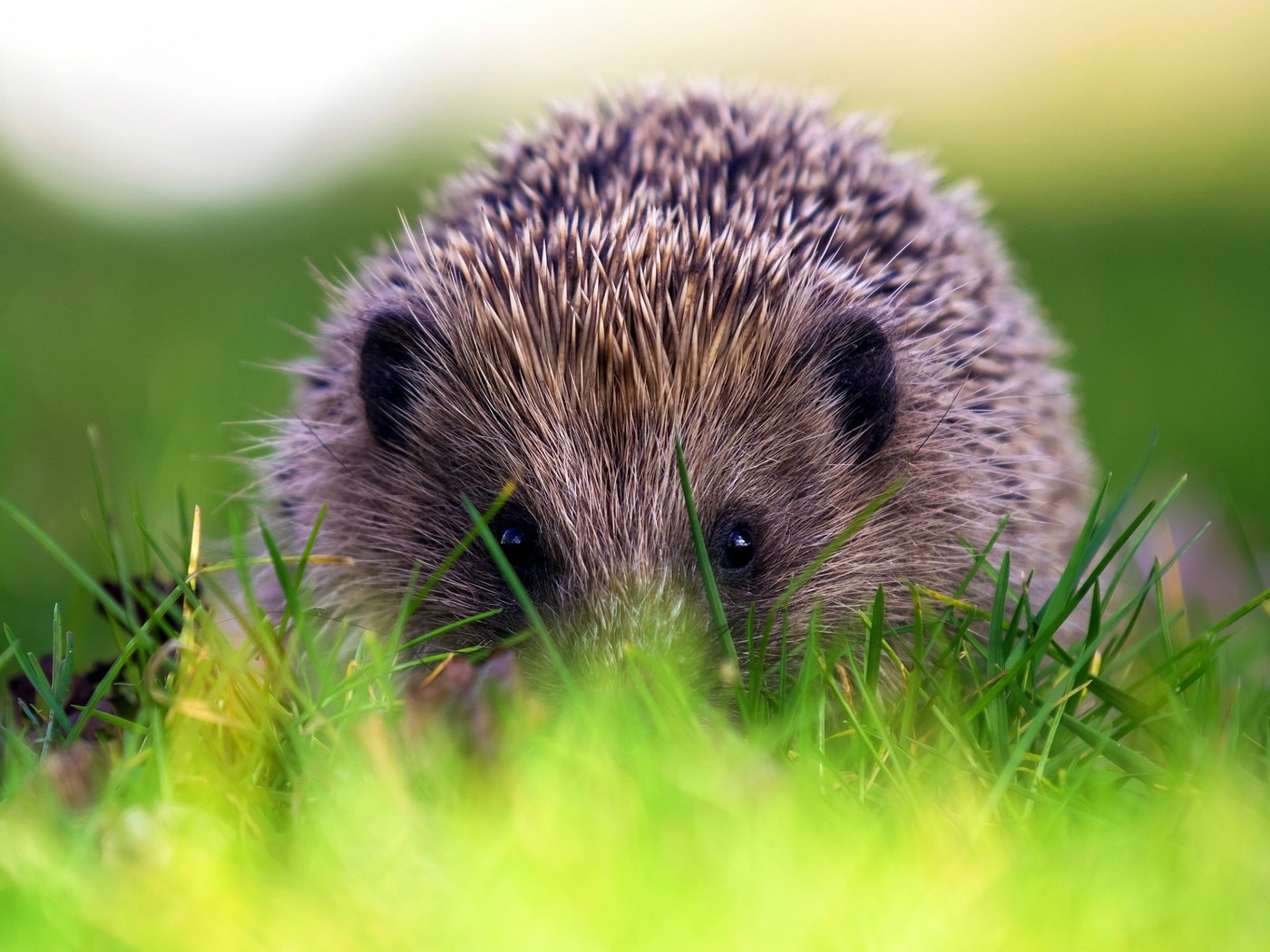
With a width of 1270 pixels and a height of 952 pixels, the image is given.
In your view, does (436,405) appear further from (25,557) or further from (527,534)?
(25,557)

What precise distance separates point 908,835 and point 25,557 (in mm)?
3564

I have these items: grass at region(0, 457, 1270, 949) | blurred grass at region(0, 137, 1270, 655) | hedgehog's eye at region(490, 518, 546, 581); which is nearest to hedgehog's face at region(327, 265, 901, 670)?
hedgehog's eye at region(490, 518, 546, 581)

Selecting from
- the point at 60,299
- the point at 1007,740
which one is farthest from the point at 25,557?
the point at 1007,740

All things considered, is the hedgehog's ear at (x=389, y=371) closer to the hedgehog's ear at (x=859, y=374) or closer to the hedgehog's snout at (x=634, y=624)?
the hedgehog's snout at (x=634, y=624)

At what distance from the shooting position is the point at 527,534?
2.88m

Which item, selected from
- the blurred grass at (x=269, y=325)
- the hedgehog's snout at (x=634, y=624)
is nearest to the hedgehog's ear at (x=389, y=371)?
the blurred grass at (x=269, y=325)

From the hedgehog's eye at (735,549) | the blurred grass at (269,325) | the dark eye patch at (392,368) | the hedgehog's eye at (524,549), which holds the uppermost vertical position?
the dark eye patch at (392,368)

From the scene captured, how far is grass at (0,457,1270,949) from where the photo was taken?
160 centimetres

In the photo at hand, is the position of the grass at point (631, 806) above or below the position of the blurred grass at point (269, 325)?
above

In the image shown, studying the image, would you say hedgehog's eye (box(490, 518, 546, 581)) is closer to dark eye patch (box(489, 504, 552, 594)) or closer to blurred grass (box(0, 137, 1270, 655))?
dark eye patch (box(489, 504, 552, 594))

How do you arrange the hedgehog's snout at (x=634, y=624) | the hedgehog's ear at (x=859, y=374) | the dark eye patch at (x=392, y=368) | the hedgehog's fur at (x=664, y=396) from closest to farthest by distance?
the hedgehog's snout at (x=634, y=624), the hedgehog's fur at (x=664, y=396), the hedgehog's ear at (x=859, y=374), the dark eye patch at (x=392, y=368)

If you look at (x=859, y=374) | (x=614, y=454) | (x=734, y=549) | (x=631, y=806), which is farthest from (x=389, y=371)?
(x=631, y=806)

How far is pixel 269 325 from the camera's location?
7.79 metres

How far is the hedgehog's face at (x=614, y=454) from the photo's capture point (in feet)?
9.23
